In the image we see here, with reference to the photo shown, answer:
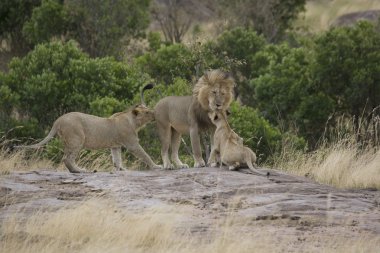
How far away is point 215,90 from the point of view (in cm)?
1042

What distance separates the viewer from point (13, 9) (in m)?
30.3

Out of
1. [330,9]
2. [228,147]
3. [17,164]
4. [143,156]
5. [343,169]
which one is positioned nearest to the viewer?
[228,147]

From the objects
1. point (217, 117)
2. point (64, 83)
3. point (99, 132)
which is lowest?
point (99, 132)

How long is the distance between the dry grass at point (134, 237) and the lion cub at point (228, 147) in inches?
87.7

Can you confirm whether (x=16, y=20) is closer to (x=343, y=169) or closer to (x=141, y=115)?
(x=141, y=115)

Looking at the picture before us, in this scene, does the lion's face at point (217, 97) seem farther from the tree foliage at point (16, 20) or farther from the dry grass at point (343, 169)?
the tree foliage at point (16, 20)

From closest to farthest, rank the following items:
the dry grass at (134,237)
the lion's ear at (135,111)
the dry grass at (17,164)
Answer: the dry grass at (134,237), the lion's ear at (135,111), the dry grass at (17,164)

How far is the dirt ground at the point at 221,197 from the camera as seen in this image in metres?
7.88

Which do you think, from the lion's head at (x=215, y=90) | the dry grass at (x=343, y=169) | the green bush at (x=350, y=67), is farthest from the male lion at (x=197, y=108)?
the green bush at (x=350, y=67)

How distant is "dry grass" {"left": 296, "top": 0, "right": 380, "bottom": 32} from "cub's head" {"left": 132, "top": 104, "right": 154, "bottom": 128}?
3581 cm

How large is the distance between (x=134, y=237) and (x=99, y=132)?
3.46 m

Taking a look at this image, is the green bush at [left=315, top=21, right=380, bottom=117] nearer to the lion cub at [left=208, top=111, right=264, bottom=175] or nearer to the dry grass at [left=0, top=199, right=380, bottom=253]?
the lion cub at [left=208, top=111, right=264, bottom=175]

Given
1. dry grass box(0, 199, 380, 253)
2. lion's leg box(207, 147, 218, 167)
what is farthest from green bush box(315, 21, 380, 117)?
dry grass box(0, 199, 380, 253)

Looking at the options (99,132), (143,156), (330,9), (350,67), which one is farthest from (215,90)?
(330,9)
